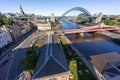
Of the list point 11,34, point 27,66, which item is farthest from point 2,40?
point 27,66

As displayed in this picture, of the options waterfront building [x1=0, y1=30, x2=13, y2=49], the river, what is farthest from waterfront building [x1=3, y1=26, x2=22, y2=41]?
the river

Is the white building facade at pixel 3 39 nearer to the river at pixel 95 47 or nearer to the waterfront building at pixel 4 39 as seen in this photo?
the waterfront building at pixel 4 39

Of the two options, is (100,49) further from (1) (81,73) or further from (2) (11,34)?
(2) (11,34)

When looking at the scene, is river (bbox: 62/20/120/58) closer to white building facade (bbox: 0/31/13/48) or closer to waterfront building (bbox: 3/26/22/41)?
waterfront building (bbox: 3/26/22/41)

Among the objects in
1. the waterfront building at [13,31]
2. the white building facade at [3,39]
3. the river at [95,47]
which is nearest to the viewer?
the white building facade at [3,39]

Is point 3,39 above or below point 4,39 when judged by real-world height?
above

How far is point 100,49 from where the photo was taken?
2517 inches

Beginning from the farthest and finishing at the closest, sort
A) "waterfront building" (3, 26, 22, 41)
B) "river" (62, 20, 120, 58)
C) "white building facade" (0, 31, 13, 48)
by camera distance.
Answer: "waterfront building" (3, 26, 22, 41), "river" (62, 20, 120, 58), "white building facade" (0, 31, 13, 48)

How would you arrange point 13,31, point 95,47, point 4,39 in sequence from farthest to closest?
1. point 13,31
2. point 95,47
3. point 4,39

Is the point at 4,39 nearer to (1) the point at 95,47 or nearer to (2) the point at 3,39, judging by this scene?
(2) the point at 3,39

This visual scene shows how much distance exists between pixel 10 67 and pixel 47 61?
22.3 metres

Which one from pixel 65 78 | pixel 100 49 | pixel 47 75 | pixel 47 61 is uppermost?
pixel 47 61

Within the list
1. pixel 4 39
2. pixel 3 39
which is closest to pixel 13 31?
pixel 4 39

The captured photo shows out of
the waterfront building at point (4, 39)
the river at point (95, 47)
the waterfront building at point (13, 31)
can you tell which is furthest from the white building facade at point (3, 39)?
the river at point (95, 47)
